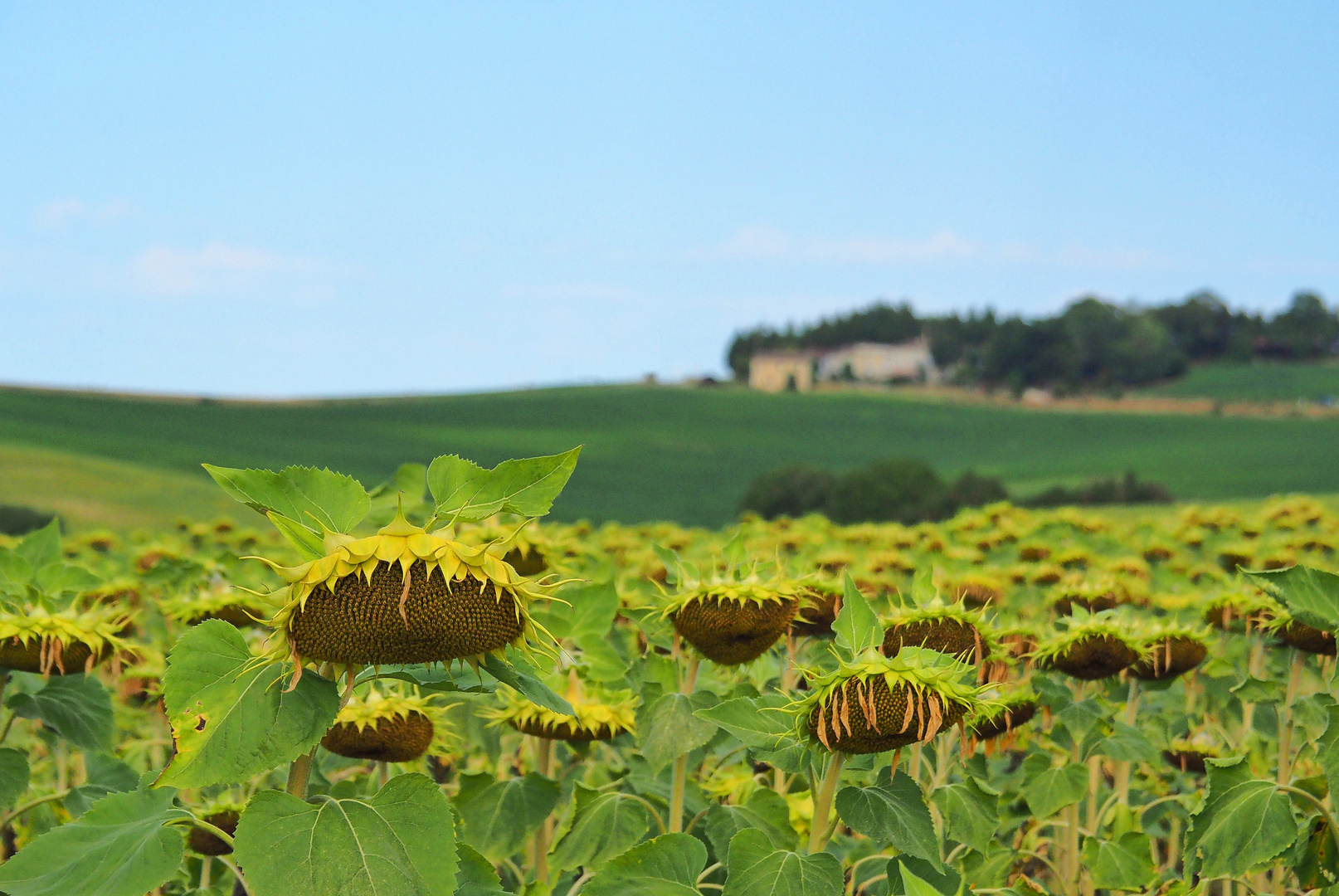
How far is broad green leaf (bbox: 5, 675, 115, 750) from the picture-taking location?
3504 millimetres

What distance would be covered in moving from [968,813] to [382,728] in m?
1.62

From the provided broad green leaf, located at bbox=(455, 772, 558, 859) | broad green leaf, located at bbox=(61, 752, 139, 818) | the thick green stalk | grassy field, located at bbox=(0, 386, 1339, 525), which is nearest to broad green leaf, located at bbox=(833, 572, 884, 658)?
the thick green stalk

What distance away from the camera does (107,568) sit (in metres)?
7.05

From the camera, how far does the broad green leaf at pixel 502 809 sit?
357 cm

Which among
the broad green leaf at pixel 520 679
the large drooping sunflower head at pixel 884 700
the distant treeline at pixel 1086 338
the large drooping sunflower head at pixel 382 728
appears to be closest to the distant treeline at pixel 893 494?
the large drooping sunflower head at pixel 382 728

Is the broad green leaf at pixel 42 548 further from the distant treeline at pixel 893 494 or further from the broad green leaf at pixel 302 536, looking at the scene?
the distant treeline at pixel 893 494

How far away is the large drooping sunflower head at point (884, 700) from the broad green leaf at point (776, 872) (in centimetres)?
33

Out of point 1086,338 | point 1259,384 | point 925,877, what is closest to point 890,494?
point 925,877

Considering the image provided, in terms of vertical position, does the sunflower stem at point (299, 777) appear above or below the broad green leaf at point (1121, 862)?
above

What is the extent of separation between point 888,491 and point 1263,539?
63.9 ft

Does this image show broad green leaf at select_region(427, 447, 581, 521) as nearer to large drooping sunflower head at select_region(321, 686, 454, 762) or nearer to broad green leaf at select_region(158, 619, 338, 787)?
broad green leaf at select_region(158, 619, 338, 787)

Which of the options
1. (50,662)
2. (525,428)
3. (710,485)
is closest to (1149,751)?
(50,662)

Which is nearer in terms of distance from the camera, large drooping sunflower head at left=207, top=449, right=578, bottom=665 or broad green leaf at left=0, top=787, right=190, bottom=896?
large drooping sunflower head at left=207, top=449, right=578, bottom=665

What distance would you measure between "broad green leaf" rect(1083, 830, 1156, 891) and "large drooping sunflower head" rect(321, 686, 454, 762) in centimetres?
219
